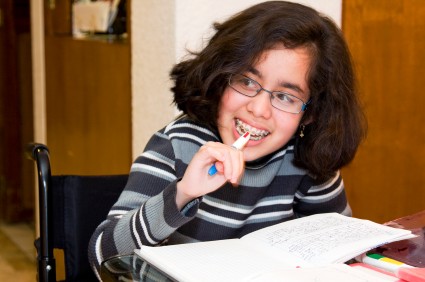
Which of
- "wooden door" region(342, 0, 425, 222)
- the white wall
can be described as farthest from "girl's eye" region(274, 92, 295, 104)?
"wooden door" region(342, 0, 425, 222)

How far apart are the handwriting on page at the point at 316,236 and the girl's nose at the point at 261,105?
0.64 feet

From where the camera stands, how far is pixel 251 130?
3.66ft

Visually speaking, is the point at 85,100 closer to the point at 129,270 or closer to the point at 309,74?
the point at 309,74

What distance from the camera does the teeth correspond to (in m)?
1.12

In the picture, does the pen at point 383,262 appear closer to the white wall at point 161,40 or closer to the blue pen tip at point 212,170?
the blue pen tip at point 212,170

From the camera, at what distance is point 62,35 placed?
8.21 feet

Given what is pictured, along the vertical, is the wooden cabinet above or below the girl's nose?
below

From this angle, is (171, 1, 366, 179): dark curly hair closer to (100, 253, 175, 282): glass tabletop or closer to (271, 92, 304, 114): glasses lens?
(271, 92, 304, 114): glasses lens

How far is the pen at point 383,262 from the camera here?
0.86m

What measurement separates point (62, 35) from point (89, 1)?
0.26 meters

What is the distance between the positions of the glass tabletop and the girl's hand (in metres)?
0.12

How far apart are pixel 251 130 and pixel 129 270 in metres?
0.36

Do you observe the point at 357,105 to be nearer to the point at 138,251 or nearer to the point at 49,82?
the point at 138,251

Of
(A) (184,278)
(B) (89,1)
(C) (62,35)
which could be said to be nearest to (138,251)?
(A) (184,278)
